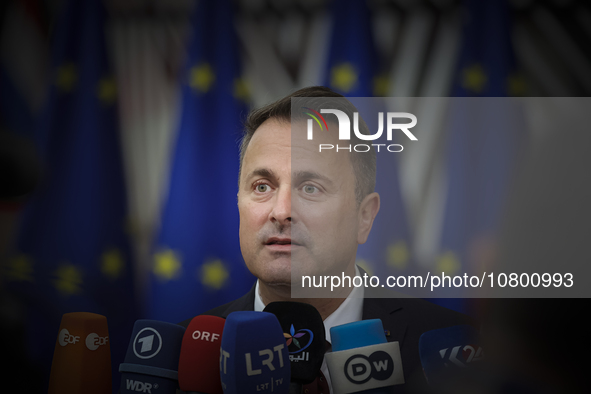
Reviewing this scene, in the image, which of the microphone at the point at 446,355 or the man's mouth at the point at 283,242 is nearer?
the microphone at the point at 446,355

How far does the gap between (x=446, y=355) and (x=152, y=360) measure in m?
0.98

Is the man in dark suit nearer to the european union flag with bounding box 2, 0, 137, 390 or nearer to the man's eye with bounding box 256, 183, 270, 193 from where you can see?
the man's eye with bounding box 256, 183, 270, 193

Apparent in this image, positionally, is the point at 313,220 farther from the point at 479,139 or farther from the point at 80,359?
the point at 80,359

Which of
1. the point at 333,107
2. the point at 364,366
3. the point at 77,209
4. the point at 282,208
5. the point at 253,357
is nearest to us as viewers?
the point at 253,357

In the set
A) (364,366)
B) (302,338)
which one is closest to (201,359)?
(302,338)

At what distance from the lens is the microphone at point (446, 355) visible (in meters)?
1.61

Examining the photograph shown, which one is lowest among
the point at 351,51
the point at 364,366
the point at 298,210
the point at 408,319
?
the point at 364,366

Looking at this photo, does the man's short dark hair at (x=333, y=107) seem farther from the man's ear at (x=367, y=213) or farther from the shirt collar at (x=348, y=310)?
the shirt collar at (x=348, y=310)

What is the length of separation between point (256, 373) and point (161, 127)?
1.20 metres

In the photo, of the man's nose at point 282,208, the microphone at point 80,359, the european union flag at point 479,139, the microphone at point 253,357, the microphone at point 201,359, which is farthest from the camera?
the european union flag at point 479,139

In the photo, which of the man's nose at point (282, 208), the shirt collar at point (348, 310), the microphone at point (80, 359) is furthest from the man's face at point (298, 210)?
the microphone at point (80, 359)

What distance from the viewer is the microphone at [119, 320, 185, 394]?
→ 1.50 meters

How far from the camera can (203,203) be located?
6.73 ft

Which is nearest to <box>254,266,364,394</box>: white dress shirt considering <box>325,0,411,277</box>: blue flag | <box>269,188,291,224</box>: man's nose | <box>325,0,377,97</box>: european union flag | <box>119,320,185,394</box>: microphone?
<box>325,0,411,277</box>: blue flag
